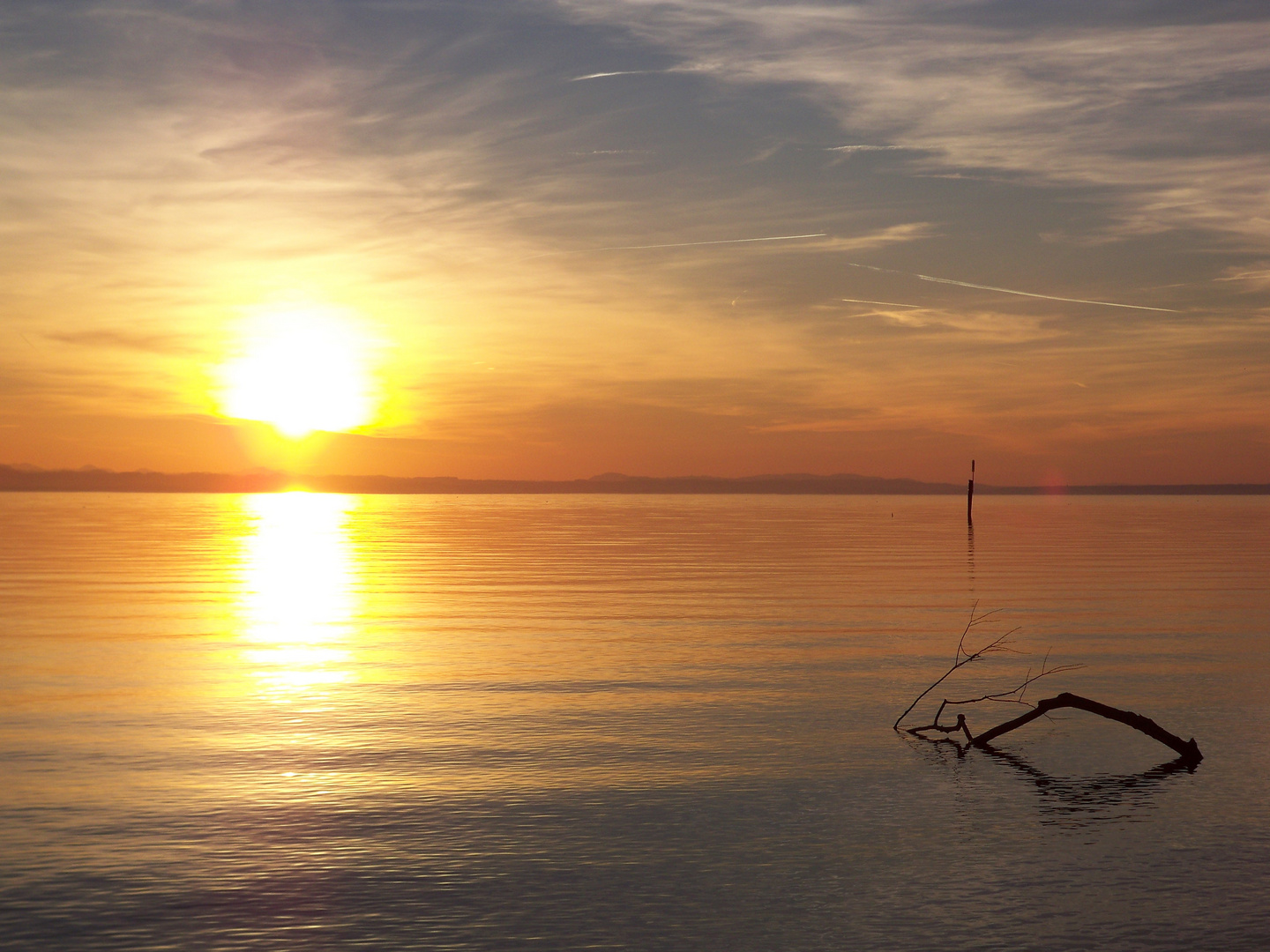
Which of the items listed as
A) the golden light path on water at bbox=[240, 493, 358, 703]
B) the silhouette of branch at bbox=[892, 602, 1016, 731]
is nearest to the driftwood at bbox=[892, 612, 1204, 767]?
the silhouette of branch at bbox=[892, 602, 1016, 731]

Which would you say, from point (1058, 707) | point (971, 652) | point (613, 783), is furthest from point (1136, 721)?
point (971, 652)

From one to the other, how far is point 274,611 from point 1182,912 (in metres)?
35.4

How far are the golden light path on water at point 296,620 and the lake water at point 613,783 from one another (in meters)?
0.25

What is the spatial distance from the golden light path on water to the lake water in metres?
0.25

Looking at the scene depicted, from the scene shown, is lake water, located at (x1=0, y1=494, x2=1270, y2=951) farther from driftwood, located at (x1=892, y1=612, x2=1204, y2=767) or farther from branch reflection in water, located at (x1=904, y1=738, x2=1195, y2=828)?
driftwood, located at (x1=892, y1=612, x2=1204, y2=767)

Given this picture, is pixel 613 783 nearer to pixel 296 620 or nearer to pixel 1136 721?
pixel 1136 721

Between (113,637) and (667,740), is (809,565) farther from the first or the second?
(667,740)

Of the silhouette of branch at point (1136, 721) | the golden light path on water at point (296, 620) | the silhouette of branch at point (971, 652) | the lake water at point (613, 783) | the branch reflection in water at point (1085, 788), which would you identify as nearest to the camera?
the lake water at point (613, 783)

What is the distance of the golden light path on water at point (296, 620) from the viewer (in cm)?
2752

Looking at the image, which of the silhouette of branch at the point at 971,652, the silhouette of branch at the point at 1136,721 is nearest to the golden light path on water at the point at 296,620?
the silhouette of branch at the point at 971,652

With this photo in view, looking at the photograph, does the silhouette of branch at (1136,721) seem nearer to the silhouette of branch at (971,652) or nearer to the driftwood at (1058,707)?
the driftwood at (1058,707)

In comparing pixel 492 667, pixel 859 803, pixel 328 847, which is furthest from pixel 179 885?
pixel 492 667

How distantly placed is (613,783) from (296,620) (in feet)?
82.4

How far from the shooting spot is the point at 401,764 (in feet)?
61.3
